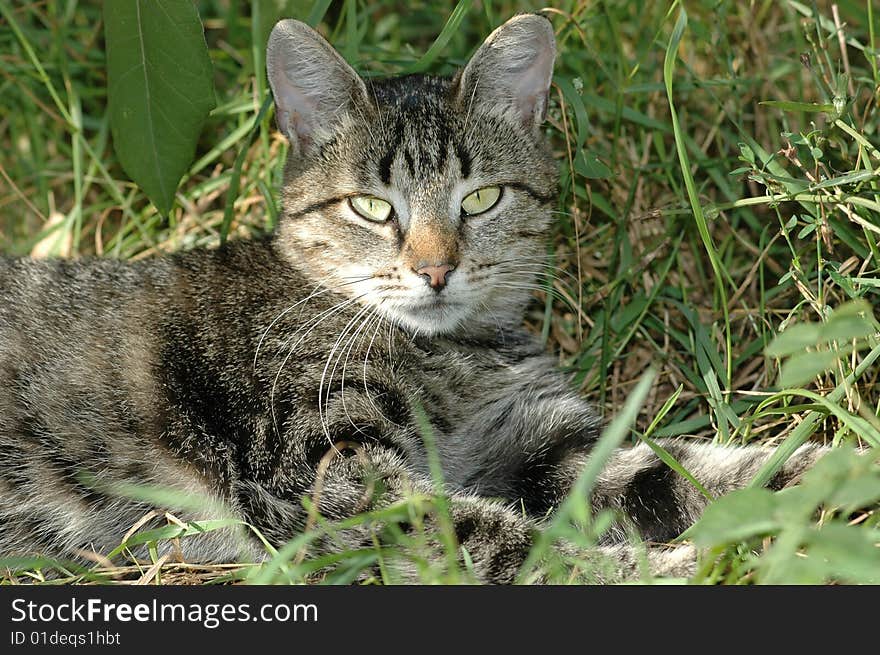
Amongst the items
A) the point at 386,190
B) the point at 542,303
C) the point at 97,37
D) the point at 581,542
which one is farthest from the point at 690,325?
the point at 97,37

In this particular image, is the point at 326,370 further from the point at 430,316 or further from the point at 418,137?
the point at 418,137

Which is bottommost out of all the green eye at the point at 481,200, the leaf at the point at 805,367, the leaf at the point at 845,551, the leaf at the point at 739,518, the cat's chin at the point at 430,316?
the cat's chin at the point at 430,316

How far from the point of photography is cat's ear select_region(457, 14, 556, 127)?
3.10m

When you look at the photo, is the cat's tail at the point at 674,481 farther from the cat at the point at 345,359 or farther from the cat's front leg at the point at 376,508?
the cat's front leg at the point at 376,508

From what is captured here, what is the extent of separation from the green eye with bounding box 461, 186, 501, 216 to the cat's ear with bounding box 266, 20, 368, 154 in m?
0.46

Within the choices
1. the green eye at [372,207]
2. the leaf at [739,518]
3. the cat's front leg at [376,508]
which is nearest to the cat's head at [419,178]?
the green eye at [372,207]

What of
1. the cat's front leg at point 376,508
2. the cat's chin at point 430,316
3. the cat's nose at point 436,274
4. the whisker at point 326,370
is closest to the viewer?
the cat's front leg at point 376,508

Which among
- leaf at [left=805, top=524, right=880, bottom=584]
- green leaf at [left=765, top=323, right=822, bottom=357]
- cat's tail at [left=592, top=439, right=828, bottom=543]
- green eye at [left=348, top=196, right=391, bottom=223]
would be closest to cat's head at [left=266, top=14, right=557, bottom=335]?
green eye at [left=348, top=196, right=391, bottom=223]

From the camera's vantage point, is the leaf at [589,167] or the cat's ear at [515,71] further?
the leaf at [589,167]

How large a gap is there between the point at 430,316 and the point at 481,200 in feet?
1.37

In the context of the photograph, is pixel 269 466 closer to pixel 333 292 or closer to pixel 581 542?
pixel 333 292

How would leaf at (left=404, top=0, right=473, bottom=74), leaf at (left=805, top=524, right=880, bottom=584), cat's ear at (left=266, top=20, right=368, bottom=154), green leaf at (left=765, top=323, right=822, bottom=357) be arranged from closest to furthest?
leaf at (left=805, top=524, right=880, bottom=584), green leaf at (left=765, top=323, right=822, bottom=357), cat's ear at (left=266, top=20, right=368, bottom=154), leaf at (left=404, top=0, right=473, bottom=74)

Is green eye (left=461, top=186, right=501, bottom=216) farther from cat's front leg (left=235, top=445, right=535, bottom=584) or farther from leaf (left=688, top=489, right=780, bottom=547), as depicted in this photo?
leaf (left=688, top=489, right=780, bottom=547)

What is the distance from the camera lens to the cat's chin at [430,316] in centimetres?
291
